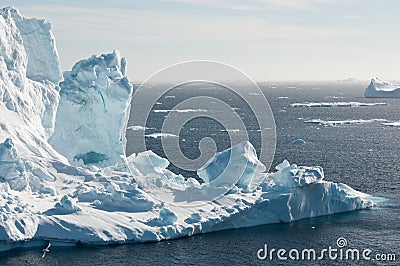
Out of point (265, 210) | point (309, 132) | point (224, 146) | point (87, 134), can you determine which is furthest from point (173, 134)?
point (265, 210)

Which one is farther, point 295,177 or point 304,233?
point 295,177

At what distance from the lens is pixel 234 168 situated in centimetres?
4506

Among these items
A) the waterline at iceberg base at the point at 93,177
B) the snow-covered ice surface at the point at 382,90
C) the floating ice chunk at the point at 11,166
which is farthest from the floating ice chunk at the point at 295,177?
the snow-covered ice surface at the point at 382,90

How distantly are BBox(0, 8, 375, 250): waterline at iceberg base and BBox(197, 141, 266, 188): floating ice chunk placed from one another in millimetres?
102

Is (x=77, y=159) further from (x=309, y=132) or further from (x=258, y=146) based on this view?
(x=309, y=132)

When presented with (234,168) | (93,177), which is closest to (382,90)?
(234,168)

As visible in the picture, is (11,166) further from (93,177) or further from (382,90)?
(382,90)

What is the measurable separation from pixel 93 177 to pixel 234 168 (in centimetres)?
1132

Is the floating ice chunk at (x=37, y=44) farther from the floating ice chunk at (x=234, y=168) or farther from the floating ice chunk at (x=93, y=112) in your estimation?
the floating ice chunk at (x=234, y=168)

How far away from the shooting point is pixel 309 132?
96938 millimetres

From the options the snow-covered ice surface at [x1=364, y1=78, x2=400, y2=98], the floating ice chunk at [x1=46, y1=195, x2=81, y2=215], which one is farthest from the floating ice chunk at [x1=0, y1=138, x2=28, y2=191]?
the snow-covered ice surface at [x1=364, y1=78, x2=400, y2=98]

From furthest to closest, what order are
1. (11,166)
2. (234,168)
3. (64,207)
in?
1. (234,168)
2. (11,166)
3. (64,207)

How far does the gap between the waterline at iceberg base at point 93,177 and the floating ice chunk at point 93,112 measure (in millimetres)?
93

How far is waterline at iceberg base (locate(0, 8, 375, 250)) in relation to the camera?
37.4 meters
